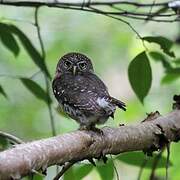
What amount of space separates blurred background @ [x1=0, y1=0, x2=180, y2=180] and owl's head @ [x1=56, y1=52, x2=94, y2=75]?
1141mm

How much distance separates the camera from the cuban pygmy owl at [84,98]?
2.33 metres

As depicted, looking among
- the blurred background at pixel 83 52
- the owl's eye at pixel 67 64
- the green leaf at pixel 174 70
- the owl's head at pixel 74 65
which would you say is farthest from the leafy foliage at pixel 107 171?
the blurred background at pixel 83 52

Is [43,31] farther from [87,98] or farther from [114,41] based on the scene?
[87,98]

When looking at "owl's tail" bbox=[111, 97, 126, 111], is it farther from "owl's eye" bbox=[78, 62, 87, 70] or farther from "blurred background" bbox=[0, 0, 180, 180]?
"blurred background" bbox=[0, 0, 180, 180]

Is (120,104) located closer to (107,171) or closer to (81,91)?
(107,171)

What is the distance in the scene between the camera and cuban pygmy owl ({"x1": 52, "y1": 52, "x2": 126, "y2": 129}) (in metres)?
2.33

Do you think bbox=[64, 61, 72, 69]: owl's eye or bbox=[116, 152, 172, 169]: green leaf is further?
bbox=[64, 61, 72, 69]: owl's eye

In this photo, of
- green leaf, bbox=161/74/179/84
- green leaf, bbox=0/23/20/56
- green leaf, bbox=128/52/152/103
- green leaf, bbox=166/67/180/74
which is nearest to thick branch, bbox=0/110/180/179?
green leaf, bbox=128/52/152/103

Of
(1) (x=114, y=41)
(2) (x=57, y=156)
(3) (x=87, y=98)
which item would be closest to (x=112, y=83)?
(1) (x=114, y=41)

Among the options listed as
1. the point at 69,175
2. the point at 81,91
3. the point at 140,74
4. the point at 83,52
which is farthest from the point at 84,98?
the point at 83,52

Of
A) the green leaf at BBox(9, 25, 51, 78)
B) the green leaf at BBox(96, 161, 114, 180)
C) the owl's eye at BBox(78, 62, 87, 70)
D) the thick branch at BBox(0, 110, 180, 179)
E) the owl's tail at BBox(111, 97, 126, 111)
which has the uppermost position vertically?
the green leaf at BBox(9, 25, 51, 78)

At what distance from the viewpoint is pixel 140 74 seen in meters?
2.52

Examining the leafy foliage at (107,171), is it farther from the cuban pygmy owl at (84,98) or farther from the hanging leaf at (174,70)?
the hanging leaf at (174,70)

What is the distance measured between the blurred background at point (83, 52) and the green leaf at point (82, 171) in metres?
2.31
